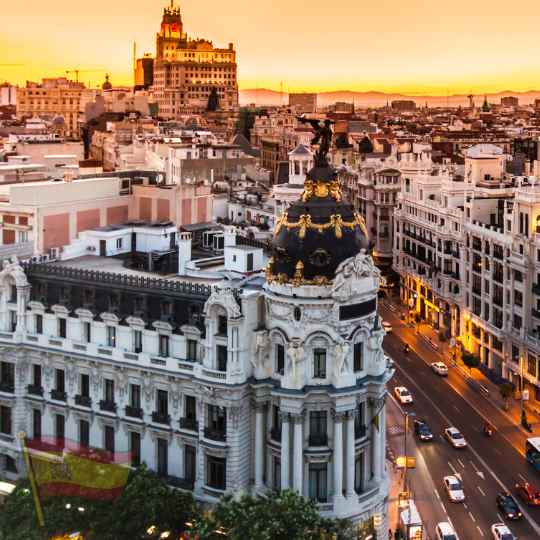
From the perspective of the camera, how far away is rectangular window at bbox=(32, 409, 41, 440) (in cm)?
8681

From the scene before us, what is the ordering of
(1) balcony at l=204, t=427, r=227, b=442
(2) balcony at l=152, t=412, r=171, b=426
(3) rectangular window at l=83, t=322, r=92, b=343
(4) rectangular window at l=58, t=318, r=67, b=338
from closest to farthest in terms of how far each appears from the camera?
(1) balcony at l=204, t=427, r=227, b=442
(2) balcony at l=152, t=412, r=171, b=426
(3) rectangular window at l=83, t=322, r=92, b=343
(4) rectangular window at l=58, t=318, r=67, b=338

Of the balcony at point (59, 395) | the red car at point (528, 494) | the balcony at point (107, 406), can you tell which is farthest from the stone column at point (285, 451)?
the red car at point (528, 494)

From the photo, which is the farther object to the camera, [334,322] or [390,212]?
[390,212]

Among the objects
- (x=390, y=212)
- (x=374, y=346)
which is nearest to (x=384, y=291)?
(x=390, y=212)

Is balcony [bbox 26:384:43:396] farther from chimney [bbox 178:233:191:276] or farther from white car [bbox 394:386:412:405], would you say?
white car [bbox 394:386:412:405]

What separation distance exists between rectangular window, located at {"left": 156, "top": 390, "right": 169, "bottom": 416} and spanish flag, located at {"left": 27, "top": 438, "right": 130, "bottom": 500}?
4718 millimetres

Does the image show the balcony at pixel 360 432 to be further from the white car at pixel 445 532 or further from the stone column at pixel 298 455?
the white car at pixel 445 532

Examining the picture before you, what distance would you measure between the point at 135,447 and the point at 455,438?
35.9 metres

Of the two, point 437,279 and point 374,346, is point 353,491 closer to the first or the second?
point 374,346

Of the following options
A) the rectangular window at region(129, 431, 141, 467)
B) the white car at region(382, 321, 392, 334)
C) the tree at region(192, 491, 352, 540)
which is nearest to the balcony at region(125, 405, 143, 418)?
the rectangular window at region(129, 431, 141, 467)

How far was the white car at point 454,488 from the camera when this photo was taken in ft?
293

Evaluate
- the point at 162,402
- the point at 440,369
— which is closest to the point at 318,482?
the point at 162,402

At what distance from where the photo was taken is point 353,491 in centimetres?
7569

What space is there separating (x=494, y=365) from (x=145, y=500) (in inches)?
2560
